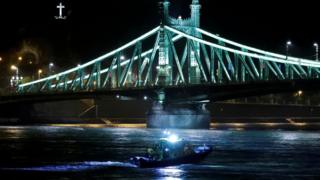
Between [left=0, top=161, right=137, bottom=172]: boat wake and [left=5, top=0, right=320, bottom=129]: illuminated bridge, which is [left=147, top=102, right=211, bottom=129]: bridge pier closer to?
[left=5, top=0, right=320, bottom=129]: illuminated bridge

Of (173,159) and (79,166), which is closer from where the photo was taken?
(173,159)

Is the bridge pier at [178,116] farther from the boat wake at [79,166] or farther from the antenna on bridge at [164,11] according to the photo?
the boat wake at [79,166]

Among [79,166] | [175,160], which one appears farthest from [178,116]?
[79,166]

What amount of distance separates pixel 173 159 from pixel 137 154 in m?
10.1

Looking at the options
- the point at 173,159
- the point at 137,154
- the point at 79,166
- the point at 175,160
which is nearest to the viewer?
the point at 173,159

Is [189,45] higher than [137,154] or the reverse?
higher

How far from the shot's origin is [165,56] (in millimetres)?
123000

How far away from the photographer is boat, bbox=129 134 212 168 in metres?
58.8

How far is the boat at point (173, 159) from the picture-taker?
58.8 metres

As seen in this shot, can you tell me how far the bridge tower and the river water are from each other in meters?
25.7

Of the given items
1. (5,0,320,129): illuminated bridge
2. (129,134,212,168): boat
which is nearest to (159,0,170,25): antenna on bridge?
(5,0,320,129): illuminated bridge

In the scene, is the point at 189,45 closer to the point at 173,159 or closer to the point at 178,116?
the point at 178,116

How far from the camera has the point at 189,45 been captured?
124 meters

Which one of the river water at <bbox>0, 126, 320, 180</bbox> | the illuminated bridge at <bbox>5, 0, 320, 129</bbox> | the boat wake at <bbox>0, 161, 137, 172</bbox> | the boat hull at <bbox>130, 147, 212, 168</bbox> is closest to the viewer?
the river water at <bbox>0, 126, 320, 180</bbox>
